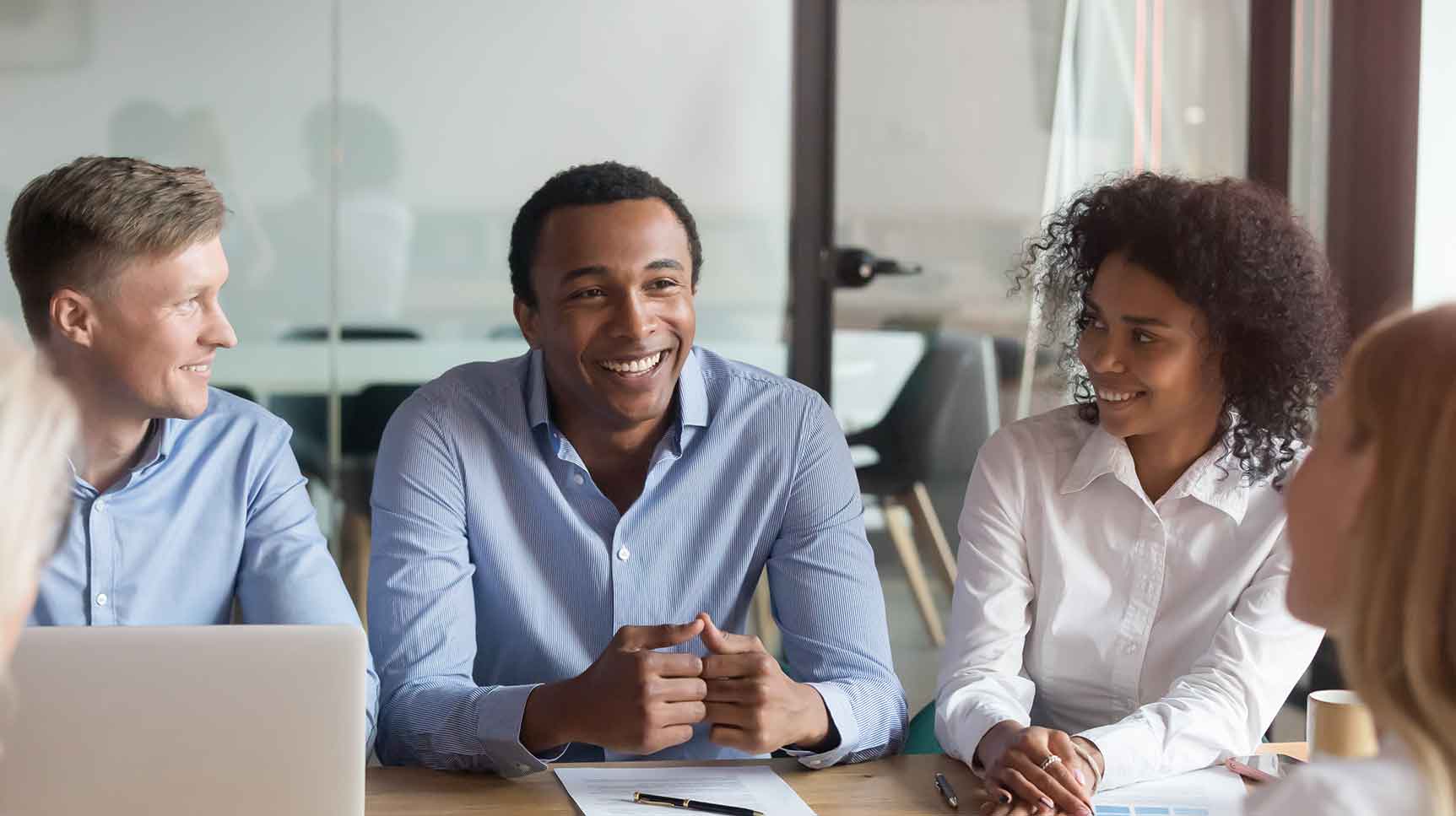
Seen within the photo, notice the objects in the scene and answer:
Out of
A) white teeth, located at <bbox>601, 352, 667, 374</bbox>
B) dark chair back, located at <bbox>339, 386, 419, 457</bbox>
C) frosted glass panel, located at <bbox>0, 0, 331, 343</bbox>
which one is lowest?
dark chair back, located at <bbox>339, 386, 419, 457</bbox>

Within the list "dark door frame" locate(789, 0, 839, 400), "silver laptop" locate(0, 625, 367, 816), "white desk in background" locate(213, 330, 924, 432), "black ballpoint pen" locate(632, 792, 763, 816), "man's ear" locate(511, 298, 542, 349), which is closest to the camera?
"silver laptop" locate(0, 625, 367, 816)

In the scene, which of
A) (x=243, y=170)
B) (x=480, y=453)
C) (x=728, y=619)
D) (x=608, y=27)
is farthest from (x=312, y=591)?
(x=608, y=27)

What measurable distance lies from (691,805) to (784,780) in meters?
0.17

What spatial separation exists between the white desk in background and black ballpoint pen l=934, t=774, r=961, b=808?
6.47 ft

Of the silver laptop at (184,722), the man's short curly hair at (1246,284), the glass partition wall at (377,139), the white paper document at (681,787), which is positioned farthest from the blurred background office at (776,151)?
the silver laptop at (184,722)

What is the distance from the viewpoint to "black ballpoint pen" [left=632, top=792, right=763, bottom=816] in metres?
1.38

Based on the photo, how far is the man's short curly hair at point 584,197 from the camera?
206 cm

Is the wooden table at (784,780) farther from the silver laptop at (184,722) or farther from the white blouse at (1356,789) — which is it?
the white blouse at (1356,789)

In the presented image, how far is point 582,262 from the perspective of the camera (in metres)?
2.02

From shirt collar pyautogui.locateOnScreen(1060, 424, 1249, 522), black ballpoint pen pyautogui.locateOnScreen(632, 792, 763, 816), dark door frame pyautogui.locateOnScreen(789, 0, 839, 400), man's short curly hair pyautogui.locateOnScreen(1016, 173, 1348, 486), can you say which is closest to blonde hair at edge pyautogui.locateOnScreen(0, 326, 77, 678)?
black ballpoint pen pyautogui.locateOnScreen(632, 792, 763, 816)

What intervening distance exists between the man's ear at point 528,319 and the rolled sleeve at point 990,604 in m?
0.66

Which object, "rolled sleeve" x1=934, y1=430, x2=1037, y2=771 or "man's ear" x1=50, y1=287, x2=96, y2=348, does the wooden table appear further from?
"man's ear" x1=50, y1=287, x2=96, y2=348

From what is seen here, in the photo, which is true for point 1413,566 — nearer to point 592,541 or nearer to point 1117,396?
point 1117,396

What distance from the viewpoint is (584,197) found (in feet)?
6.73
